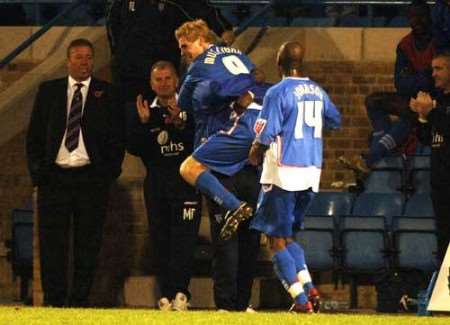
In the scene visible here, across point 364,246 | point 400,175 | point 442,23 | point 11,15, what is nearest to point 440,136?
Answer: point 442,23

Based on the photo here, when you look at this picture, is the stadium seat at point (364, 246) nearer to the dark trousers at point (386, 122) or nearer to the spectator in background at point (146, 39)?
the dark trousers at point (386, 122)

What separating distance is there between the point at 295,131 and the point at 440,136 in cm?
174

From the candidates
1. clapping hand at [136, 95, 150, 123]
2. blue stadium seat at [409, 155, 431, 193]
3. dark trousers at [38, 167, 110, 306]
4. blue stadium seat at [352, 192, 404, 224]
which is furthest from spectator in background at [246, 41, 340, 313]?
blue stadium seat at [409, 155, 431, 193]

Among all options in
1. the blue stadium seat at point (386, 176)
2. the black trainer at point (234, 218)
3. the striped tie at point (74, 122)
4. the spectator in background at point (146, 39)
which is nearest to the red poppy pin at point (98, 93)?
the striped tie at point (74, 122)

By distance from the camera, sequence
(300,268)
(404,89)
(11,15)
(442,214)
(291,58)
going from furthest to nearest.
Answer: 1. (11,15)
2. (404,89)
3. (442,214)
4. (300,268)
5. (291,58)

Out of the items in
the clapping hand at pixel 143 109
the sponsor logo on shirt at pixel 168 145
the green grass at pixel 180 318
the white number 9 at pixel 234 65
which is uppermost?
the white number 9 at pixel 234 65

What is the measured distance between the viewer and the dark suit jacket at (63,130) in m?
15.7

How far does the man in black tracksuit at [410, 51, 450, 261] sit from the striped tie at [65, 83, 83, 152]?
2644mm

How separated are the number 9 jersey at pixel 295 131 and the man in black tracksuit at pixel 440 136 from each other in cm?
135

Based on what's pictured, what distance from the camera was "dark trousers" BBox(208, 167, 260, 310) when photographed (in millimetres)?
14227

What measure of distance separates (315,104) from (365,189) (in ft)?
13.2

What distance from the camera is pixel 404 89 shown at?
16.5 metres

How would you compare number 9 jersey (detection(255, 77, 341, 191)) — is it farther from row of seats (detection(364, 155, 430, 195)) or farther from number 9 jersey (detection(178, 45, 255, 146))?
row of seats (detection(364, 155, 430, 195))

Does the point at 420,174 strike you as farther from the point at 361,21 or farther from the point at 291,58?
the point at 291,58
